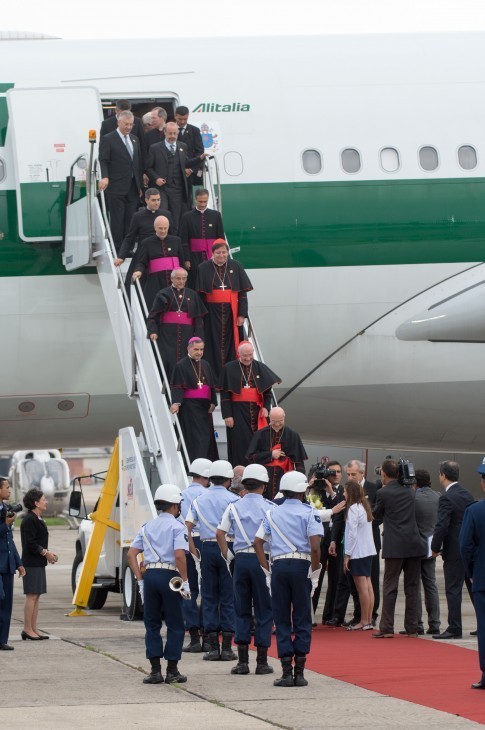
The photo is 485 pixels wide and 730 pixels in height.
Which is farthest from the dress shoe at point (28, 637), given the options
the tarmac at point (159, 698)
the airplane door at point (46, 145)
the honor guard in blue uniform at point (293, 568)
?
the airplane door at point (46, 145)

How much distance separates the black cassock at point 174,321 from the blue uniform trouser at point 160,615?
184 inches

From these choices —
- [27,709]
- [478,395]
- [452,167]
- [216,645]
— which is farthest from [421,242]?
[27,709]

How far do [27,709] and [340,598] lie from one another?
5986 millimetres

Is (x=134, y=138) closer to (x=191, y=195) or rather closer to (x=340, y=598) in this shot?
(x=191, y=195)

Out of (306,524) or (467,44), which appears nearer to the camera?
(306,524)

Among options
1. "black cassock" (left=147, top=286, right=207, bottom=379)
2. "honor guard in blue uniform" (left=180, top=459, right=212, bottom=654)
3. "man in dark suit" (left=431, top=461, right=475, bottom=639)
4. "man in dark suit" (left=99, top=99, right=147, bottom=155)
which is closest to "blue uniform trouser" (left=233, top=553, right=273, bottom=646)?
"honor guard in blue uniform" (left=180, top=459, right=212, bottom=654)

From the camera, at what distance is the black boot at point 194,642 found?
12.7m

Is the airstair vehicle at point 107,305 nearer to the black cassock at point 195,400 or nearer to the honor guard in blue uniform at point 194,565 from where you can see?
the black cassock at point 195,400

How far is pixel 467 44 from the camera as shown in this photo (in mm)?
18078

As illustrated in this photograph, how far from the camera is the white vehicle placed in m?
57.6

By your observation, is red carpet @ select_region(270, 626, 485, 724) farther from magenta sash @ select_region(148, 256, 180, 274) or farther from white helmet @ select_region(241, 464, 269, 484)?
magenta sash @ select_region(148, 256, 180, 274)

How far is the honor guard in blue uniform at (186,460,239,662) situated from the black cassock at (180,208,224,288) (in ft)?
13.6

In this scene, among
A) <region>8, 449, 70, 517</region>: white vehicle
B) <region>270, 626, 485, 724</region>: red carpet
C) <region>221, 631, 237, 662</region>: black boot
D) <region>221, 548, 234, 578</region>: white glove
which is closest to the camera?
<region>270, 626, 485, 724</region>: red carpet

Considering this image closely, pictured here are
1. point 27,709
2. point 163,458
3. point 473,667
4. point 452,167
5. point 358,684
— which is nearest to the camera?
point 27,709
